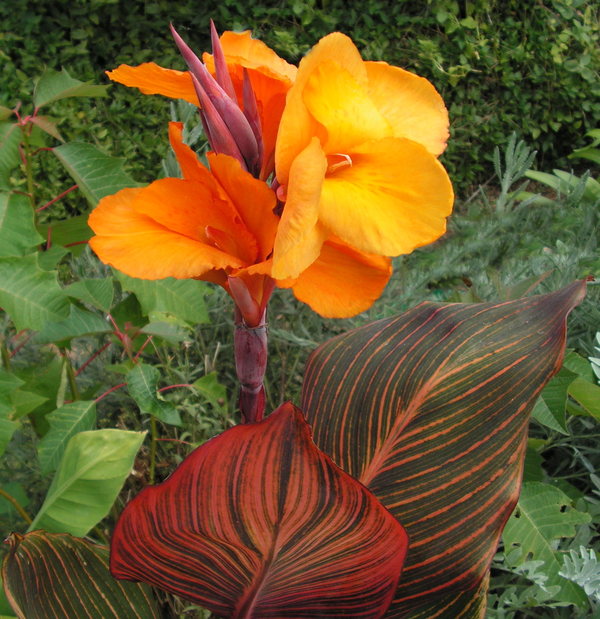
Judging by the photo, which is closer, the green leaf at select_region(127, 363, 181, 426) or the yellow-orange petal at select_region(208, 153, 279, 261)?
the yellow-orange petal at select_region(208, 153, 279, 261)

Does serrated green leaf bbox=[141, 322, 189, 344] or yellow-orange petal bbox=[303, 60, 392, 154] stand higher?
yellow-orange petal bbox=[303, 60, 392, 154]

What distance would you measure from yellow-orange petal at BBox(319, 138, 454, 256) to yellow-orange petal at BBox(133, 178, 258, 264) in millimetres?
86

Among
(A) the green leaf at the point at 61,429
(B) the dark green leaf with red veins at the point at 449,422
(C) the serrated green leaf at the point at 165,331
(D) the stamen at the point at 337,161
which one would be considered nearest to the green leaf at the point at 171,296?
(C) the serrated green leaf at the point at 165,331

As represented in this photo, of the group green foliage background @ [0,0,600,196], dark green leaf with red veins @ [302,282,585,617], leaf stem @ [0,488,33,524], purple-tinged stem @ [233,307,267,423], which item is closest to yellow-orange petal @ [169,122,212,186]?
purple-tinged stem @ [233,307,267,423]

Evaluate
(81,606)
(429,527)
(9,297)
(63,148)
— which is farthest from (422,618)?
(63,148)

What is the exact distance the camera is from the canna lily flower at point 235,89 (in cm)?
51

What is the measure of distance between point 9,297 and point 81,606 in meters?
0.37

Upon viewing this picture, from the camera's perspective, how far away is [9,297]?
0.82 metres

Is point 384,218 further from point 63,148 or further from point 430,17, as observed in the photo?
point 430,17

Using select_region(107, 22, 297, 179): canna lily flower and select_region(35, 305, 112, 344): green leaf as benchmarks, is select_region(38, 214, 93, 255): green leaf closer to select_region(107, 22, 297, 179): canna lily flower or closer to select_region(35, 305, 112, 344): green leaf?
select_region(35, 305, 112, 344): green leaf

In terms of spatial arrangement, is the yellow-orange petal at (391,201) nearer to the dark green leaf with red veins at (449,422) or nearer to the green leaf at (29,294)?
the dark green leaf with red veins at (449,422)

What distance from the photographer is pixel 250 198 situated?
20.6 inches

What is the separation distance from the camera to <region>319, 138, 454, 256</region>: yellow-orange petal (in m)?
0.49

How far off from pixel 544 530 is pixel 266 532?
0.41 metres
